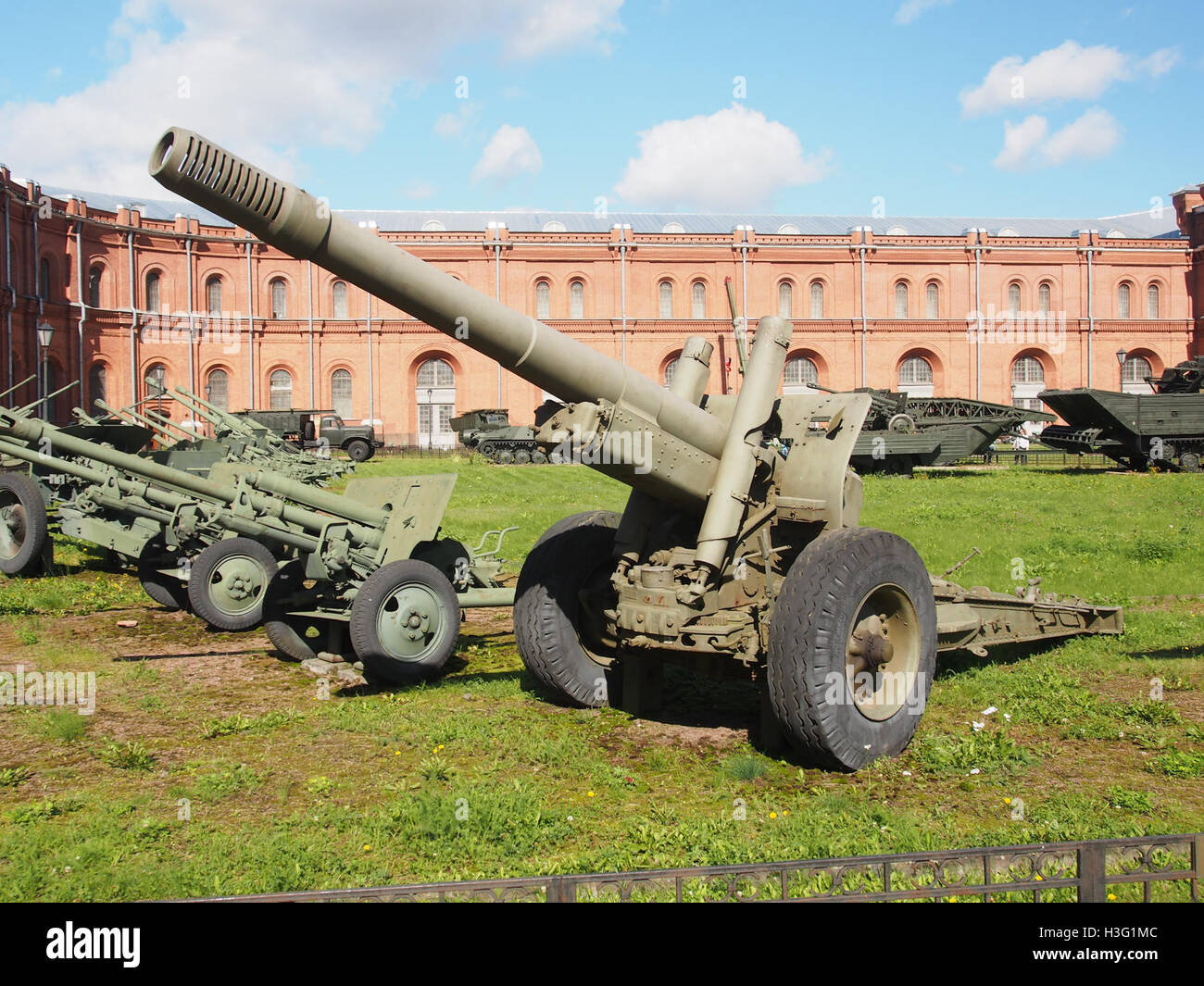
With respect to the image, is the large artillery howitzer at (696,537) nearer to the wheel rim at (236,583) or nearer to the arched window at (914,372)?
the wheel rim at (236,583)

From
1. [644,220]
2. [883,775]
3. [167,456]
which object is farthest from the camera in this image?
[644,220]

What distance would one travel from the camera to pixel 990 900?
138 inches

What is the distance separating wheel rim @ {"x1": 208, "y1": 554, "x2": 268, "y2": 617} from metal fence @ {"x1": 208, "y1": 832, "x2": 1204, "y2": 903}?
19.4 ft

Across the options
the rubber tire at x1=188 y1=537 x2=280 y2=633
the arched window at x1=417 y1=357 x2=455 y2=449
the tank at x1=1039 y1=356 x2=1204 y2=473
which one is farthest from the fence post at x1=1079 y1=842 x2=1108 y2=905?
the arched window at x1=417 y1=357 x2=455 y2=449

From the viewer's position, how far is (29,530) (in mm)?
11750

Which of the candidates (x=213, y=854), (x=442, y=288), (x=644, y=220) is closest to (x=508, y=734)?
(x=213, y=854)

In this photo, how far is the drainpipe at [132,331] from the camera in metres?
44.7

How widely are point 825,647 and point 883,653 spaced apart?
59 centimetres

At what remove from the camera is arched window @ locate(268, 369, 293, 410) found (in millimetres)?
47438

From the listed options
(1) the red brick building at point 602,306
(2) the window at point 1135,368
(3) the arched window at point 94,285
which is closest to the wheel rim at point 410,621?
(1) the red brick building at point 602,306

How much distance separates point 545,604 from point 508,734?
81 centimetres
